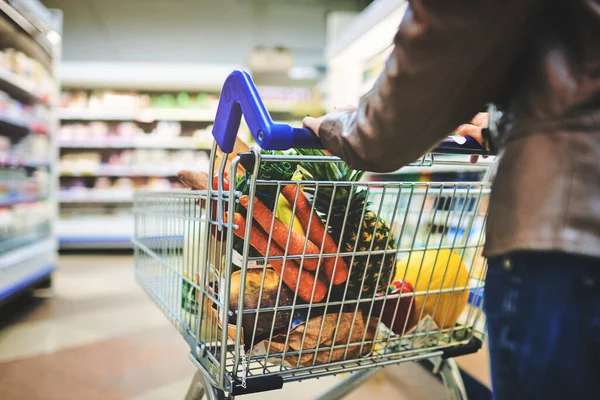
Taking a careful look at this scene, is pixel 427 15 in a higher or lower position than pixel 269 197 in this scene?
higher

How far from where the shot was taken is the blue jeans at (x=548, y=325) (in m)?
0.45

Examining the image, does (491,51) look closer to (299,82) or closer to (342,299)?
(342,299)

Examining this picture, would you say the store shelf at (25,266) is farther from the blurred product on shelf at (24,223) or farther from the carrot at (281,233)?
the carrot at (281,233)

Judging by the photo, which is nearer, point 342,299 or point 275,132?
point 275,132

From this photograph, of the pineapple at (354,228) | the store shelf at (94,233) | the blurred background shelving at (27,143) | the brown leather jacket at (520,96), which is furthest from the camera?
the store shelf at (94,233)

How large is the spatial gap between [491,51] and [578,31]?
Result: 0.08 m

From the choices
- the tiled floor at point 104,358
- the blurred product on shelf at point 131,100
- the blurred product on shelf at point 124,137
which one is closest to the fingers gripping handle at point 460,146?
the tiled floor at point 104,358

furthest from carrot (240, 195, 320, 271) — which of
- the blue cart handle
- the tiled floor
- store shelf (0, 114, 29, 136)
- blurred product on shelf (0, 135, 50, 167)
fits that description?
store shelf (0, 114, 29, 136)

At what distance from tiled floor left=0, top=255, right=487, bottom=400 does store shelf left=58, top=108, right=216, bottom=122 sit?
2.75 m

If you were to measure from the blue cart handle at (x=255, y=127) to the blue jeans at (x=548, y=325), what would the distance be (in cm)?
30

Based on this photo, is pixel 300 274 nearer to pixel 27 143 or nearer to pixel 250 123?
pixel 250 123

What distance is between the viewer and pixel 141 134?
5.33m

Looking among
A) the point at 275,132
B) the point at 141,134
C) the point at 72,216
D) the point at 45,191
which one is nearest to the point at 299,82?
the point at 141,134

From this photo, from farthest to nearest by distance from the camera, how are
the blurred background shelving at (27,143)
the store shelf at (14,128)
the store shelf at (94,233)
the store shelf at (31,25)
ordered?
the store shelf at (94,233) → the store shelf at (14,128) → the blurred background shelving at (27,143) → the store shelf at (31,25)
